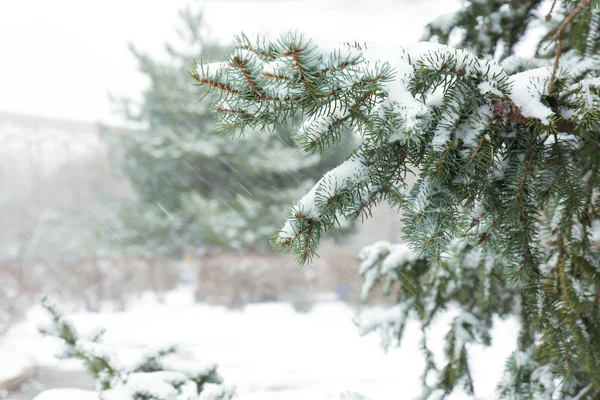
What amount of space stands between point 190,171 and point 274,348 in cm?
786

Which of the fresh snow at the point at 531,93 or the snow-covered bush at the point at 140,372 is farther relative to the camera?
the snow-covered bush at the point at 140,372

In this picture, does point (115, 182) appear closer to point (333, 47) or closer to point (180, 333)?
point (180, 333)

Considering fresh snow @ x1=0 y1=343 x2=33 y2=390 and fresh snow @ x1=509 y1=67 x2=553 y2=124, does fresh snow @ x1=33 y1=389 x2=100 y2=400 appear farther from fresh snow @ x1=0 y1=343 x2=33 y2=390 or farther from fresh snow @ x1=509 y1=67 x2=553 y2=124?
fresh snow @ x1=0 y1=343 x2=33 y2=390

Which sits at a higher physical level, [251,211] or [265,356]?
[251,211]

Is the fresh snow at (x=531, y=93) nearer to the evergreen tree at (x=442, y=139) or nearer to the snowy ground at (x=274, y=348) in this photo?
the evergreen tree at (x=442, y=139)

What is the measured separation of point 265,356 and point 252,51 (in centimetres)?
566

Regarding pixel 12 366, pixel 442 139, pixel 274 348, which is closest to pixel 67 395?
pixel 442 139

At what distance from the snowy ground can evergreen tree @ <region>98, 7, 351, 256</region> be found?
2099 millimetres

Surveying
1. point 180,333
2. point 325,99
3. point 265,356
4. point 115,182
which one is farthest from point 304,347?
point 115,182

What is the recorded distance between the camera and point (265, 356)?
5953 mm

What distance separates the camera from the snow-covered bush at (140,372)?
5.68ft

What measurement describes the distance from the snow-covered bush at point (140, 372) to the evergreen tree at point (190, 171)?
1030 cm

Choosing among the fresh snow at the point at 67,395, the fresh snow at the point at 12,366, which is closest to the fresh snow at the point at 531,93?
the fresh snow at the point at 67,395

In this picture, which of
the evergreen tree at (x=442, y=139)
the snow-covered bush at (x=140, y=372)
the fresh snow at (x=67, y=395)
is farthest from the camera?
the fresh snow at (x=67, y=395)
